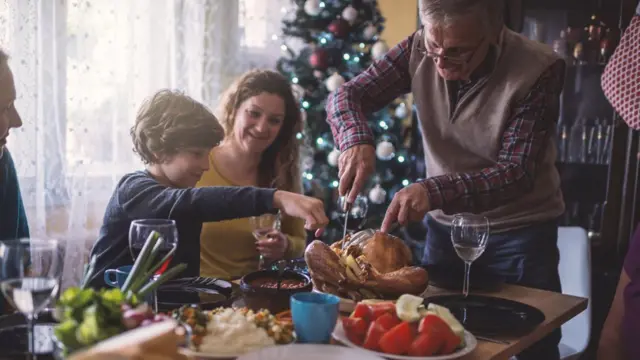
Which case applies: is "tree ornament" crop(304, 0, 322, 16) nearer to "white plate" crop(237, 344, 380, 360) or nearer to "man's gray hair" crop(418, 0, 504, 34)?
"man's gray hair" crop(418, 0, 504, 34)

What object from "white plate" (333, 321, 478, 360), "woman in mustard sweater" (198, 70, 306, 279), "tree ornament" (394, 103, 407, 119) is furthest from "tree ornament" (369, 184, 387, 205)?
"white plate" (333, 321, 478, 360)

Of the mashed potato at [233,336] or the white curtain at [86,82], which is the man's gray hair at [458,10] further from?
the white curtain at [86,82]

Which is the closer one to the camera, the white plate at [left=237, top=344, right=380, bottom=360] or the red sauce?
the white plate at [left=237, top=344, right=380, bottom=360]

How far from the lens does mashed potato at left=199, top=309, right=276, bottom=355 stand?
3.49 feet

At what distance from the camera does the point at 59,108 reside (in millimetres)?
2934

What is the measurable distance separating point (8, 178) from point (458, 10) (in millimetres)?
1237

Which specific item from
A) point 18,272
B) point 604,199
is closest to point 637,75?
point 604,199

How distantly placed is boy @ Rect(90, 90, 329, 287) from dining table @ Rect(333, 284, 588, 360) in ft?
1.04

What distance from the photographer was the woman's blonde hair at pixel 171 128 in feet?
6.54

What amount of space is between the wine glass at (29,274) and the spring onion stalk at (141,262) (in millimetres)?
126

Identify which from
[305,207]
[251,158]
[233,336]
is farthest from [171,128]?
[233,336]

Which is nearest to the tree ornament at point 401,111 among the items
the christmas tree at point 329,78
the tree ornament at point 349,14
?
the christmas tree at point 329,78

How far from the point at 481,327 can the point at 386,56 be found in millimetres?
1026

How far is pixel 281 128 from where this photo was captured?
8.34 feet
